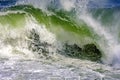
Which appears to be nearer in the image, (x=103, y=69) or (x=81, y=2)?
(x=103, y=69)

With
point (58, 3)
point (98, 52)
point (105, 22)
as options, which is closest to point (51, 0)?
point (58, 3)

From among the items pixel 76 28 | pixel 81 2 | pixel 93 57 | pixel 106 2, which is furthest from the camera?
pixel 106 2

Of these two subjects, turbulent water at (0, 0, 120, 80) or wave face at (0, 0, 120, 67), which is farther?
wave face at (0, 0, 120, 67)

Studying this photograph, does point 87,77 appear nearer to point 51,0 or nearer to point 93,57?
point 93,57

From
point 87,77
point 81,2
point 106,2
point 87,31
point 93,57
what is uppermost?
point 106,2

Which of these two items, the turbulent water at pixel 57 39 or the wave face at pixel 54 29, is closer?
the turbulent water at pixel 57 39

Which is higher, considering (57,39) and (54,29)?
(54,29)

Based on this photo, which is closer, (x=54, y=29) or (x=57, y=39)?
(x=57, y=39)
